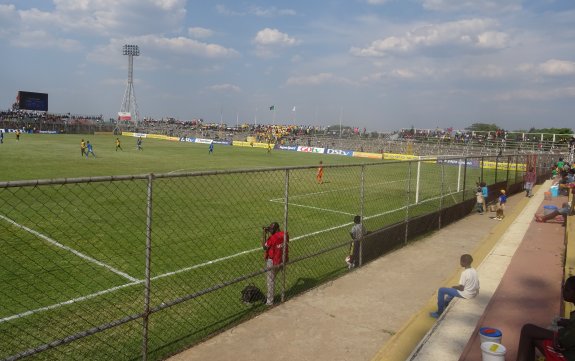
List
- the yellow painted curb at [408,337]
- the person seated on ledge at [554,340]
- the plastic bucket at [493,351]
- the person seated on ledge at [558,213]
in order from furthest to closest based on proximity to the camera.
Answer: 1. the person seated on ledge at [558,213]
2. the yellow painted curb at [408,337]
3. the plastic bucket at [493,351]
4. the person seated on ledge at [554,340]

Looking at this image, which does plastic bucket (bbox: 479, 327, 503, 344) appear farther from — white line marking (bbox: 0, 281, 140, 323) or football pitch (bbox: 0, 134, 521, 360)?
white line marking (bbox: 0, 281, 140, 323)

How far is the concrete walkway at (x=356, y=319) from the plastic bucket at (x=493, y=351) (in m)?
1.17

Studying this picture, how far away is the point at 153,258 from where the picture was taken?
1020 centimetres

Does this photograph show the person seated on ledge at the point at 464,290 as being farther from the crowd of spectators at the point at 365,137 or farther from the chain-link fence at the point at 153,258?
the crowd of spectators at the point at 365,137

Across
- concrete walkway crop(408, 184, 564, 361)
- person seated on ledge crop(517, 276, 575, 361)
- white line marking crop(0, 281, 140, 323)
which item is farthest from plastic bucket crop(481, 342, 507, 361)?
white line marking crop(0, 281, 140, 323)

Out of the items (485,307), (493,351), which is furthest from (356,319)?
(493,351)

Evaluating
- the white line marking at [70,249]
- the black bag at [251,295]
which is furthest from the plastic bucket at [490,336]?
the white line marking at [70,249]

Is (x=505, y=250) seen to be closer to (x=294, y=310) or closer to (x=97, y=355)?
(x=294, y=310)

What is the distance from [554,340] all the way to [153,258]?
26.5 feet

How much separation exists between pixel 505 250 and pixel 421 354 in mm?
6102

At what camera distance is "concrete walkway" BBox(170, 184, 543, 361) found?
596 cm

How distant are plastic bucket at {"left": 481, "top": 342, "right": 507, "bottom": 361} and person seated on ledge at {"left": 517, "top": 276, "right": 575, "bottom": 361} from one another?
0.51 metres

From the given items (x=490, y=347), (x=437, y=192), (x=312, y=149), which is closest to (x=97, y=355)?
(x=490, y=347)

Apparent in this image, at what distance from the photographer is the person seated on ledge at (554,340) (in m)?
4.23
